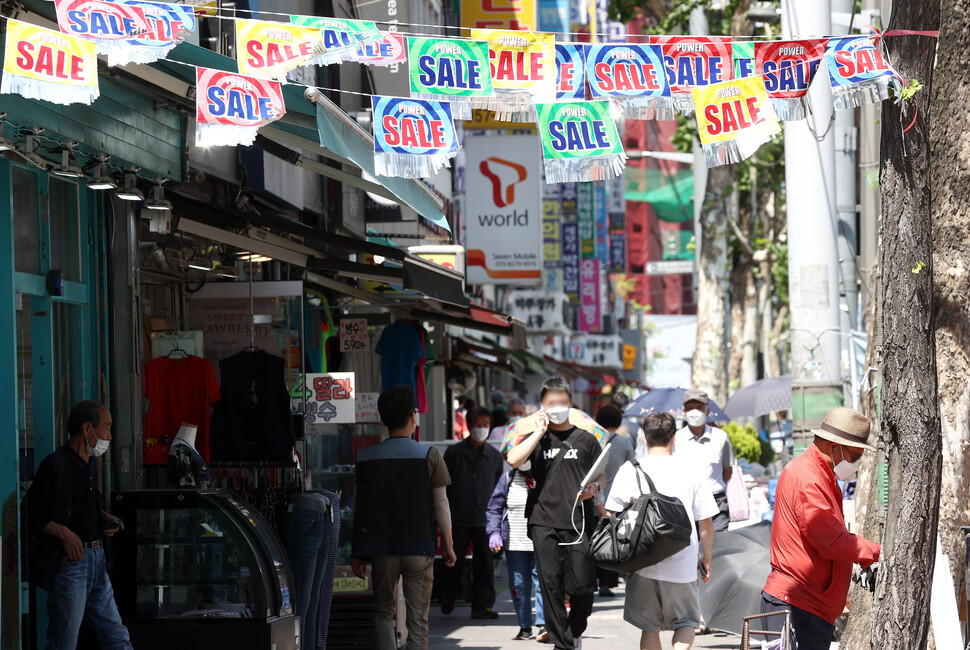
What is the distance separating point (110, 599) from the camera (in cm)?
704

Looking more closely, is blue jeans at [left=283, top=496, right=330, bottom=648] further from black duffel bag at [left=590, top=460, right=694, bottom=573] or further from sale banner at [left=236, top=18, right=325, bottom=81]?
sale banner at [left=236, top=18, right=325, bottom=81]

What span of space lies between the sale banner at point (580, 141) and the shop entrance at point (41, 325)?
307cm

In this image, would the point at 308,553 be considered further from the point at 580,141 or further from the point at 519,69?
the point at 519,69

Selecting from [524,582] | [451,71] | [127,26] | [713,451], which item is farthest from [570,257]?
[127,26]

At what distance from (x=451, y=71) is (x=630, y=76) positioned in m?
1.05

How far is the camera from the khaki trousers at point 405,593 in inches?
336

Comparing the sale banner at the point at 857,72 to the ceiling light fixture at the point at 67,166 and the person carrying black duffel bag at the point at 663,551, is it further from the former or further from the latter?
the ceiling light fixture at the point at 67,166

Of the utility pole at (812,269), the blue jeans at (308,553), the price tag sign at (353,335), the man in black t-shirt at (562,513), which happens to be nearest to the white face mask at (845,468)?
the man in black t-shirt at (562,513)

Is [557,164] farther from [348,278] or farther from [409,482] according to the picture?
[348,278]

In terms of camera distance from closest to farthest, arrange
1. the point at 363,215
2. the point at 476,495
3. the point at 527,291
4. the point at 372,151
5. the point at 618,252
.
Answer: the point at 372,151, the point at 476,495, the point at 363,215, the point at 527,291, the point at 618,252

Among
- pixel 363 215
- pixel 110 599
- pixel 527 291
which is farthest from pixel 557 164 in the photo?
pixel 527 291

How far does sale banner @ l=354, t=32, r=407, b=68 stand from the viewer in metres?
6.81

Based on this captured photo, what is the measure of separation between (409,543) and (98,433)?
235 cm

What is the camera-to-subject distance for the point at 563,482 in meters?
9.10
